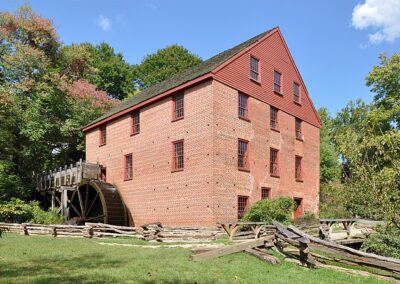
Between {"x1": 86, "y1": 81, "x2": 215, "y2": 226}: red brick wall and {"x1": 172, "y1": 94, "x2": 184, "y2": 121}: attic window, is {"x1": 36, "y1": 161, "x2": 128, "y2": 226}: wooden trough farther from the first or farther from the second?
{"x1": 172, "y1": 94, "x2": 184, "y2": 121}: attic window

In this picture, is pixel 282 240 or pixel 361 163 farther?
pixel 282 240

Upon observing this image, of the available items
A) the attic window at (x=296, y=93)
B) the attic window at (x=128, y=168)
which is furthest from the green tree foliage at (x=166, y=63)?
the attic window at (x=128, y=168)

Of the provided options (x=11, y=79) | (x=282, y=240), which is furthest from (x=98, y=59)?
(x=282, y=240)

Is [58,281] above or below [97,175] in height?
below

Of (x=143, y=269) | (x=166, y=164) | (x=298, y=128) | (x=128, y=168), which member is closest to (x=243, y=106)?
(x=166, y=164)

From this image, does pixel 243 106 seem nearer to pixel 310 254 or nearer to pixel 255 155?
pixel 255 155

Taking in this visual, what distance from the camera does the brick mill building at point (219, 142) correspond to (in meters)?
19.8

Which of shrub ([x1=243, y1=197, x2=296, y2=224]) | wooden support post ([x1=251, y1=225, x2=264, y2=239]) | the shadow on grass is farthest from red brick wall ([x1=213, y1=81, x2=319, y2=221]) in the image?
the shadow on grass

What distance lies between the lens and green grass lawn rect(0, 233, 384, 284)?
28.7ft

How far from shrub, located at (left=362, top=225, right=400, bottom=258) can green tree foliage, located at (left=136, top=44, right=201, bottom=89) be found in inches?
1443

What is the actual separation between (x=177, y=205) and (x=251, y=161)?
4318 millimetres

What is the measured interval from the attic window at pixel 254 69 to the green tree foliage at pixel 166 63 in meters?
26.1

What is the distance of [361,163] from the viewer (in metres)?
11.9

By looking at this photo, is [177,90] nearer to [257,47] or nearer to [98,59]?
[257,47]
